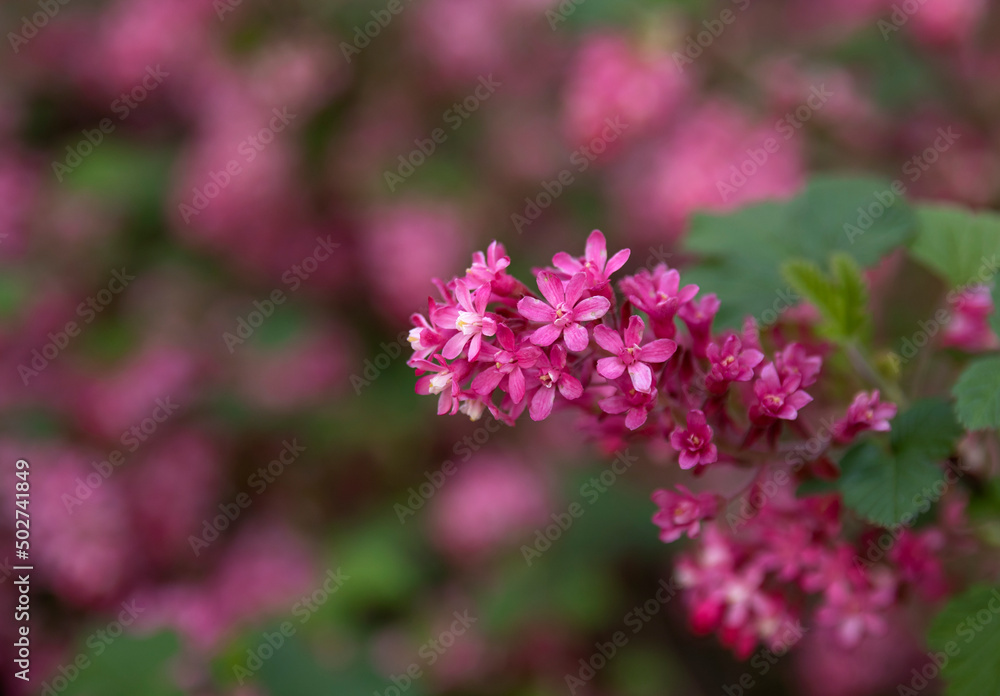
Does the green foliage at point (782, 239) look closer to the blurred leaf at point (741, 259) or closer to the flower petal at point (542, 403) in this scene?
the blurred leaf at point (741, 259)

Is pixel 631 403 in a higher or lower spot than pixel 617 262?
lower

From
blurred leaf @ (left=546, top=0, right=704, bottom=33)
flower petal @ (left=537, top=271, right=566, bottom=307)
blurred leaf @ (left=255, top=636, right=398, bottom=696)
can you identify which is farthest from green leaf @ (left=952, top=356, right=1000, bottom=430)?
blurred leaf @ (left=546, top=0, right=704, bottom=33)

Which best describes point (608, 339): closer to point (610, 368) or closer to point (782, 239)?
point (610, 368)

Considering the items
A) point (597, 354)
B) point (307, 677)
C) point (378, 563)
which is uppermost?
point (597, 354)

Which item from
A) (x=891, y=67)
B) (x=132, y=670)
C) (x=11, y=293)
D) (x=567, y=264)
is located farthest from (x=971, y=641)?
(x=11, y=293)

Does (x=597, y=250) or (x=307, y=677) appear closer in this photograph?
(x=597, y=250)

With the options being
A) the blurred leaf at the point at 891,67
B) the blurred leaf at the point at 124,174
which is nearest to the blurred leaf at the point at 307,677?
the blurred leaf at the point at 124,174

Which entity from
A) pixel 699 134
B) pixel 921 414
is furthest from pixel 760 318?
pixel 699 134
